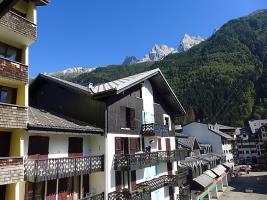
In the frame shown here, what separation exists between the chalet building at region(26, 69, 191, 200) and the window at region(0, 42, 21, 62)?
3.79m

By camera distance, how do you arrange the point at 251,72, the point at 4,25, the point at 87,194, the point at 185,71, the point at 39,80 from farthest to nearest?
the point at 185,71 < the point at 251,72 < the point at 39,80 < the point at 87,194 < the point at 4,25

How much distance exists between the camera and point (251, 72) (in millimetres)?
171500

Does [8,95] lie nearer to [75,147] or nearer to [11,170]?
[11,170]

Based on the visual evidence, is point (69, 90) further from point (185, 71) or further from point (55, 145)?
point (185, 71)

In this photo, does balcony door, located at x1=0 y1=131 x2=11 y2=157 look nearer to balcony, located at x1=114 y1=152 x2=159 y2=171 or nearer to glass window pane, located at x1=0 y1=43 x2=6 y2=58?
glass window pane, located at x1=0 y1=43 x2=6 y2=58

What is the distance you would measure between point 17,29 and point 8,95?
3.74m

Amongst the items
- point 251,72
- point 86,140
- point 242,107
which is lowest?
point 86,140

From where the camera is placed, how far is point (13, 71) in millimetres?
14266

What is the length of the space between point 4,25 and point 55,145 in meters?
7.96

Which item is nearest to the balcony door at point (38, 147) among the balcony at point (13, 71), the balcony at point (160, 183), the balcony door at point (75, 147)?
the balcony door at point (75, 147)

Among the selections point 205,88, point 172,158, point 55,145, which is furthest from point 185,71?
point 55,145

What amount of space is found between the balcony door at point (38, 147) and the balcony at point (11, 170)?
2.25 metres

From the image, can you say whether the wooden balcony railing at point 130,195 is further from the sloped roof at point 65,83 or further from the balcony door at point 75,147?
the sloped roof at point 65,83

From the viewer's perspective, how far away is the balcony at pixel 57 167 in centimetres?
1473
